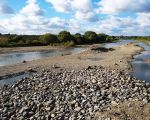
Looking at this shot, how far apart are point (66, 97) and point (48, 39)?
104626mm

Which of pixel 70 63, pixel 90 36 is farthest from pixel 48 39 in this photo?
pixel 70 63

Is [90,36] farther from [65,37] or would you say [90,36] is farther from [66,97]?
[66,97]

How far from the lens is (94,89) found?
25.2 metres

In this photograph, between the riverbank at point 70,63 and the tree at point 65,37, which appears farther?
the tree at point 65,37

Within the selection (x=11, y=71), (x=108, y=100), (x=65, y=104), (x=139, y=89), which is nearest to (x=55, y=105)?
(x=65, y=104)

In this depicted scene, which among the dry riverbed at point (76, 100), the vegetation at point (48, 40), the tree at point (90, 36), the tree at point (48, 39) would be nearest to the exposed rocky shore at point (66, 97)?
the dry riverbed at point (76, 100)

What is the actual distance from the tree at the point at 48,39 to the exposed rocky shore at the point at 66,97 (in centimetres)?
9395

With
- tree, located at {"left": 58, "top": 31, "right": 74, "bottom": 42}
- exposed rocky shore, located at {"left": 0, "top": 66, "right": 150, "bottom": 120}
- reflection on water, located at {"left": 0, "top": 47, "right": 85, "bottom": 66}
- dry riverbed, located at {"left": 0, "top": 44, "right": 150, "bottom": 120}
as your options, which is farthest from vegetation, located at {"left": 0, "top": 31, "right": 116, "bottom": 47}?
dry riverbed, located at {"left": 0, "top": 44, "right": 150, "bottom": 120}

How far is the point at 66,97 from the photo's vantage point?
74.9ft

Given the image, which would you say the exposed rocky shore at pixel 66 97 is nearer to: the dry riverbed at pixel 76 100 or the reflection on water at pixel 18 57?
the dry riverbed at pixel 76 100

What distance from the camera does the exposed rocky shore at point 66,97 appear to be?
19156mm

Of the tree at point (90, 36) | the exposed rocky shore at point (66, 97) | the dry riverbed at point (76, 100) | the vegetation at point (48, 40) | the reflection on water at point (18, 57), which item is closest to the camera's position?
the dry riverbed at point (76, 100)

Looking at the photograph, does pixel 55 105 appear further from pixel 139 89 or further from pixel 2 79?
pixel 2 79

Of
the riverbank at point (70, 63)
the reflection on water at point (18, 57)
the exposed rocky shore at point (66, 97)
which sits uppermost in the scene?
the exposed rocky shore at point (66, 97)
